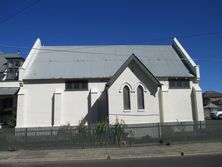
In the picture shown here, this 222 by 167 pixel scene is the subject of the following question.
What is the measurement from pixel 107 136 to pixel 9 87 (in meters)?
20.3

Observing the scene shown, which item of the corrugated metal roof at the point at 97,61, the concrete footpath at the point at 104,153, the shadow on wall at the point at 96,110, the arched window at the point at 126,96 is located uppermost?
the corrugated metal roof at the point at 97,61

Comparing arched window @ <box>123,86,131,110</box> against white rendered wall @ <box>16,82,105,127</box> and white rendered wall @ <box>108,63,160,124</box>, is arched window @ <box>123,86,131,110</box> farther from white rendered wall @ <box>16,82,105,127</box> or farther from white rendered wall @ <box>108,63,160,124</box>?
white rendered wall @ <box>16,82,105,127</box>

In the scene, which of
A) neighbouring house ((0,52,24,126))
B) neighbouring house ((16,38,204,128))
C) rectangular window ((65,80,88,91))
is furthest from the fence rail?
neighbouring house ((0,52,24,126))

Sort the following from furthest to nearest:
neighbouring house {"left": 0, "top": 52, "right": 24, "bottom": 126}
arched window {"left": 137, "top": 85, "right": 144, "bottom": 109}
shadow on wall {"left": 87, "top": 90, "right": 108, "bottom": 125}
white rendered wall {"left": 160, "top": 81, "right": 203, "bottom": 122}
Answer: neighbouring house {"left": 0, "top": 52, "right": 24, "bottom": 126}, white rendered wall {"left": 160, "top": 81, "right": 203, "bottom": 122}, shadow on wall {"left": 87, "top": 90, "right": 108, "bottom": 125}, arched window {"left": 137, "top": 85, "right": 144, "bottom": 109}

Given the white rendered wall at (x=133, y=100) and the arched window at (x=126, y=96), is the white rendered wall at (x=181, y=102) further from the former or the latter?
the arched window at (x=126, y=96)

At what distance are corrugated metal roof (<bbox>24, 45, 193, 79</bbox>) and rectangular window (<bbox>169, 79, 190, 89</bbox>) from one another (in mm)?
737

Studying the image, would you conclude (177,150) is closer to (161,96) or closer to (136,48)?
(161,96)

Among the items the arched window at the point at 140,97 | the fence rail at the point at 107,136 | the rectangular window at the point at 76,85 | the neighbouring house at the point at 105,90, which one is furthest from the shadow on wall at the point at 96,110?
the fence rail at the point at 107,136

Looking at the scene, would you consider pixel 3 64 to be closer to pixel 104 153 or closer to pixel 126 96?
pixel 126 96

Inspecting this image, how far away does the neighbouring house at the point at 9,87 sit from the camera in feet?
105

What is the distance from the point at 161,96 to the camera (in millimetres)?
28750

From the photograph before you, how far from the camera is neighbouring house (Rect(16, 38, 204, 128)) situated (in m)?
25.3

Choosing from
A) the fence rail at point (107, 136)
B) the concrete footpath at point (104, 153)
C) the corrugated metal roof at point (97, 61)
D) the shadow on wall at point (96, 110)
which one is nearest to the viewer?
the concrete footpath at point (104, 153)

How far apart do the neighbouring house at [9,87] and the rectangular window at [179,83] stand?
18.7 metres
